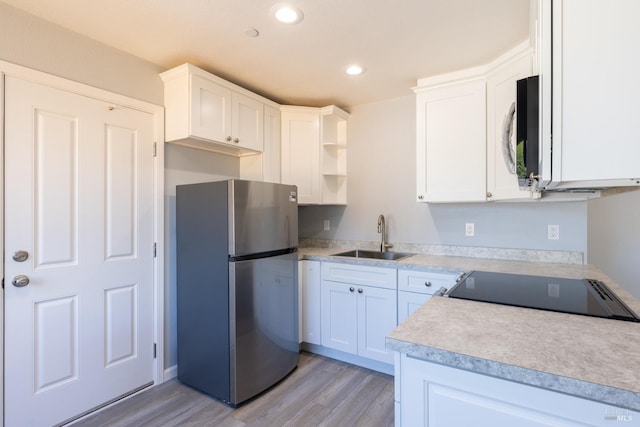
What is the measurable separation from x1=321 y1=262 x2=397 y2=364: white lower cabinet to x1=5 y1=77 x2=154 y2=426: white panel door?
1357 millimetres

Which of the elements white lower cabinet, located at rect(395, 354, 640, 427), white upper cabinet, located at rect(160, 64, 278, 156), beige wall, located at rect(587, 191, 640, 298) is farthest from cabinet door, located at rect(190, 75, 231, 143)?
beige wall, located at rect(587, 191, 640, 298)

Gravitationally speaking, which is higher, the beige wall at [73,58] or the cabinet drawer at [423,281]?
the beige wall at [73,58]

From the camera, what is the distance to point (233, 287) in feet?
6.66

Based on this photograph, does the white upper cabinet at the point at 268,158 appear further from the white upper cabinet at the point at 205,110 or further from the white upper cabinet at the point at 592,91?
the white upper cabinet at the point at 592,91

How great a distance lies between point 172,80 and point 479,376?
8.21 ft

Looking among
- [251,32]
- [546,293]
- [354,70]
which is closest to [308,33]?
[251,32]

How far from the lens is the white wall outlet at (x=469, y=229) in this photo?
2.63 metres

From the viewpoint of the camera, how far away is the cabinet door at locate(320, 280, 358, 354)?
2.57 meters

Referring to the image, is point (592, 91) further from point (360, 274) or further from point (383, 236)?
point (383, 236)

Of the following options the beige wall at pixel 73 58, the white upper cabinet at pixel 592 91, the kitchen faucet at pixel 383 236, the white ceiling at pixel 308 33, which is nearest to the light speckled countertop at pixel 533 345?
the white upper cabinet at pixel 592 91

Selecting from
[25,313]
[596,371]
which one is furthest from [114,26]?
[596,371]

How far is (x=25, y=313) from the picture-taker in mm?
1729

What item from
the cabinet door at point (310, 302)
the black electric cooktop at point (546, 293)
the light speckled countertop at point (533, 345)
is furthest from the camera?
the cabinet door at point (310, 302)

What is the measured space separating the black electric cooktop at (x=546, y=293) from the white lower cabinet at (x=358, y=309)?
2.46 ft
